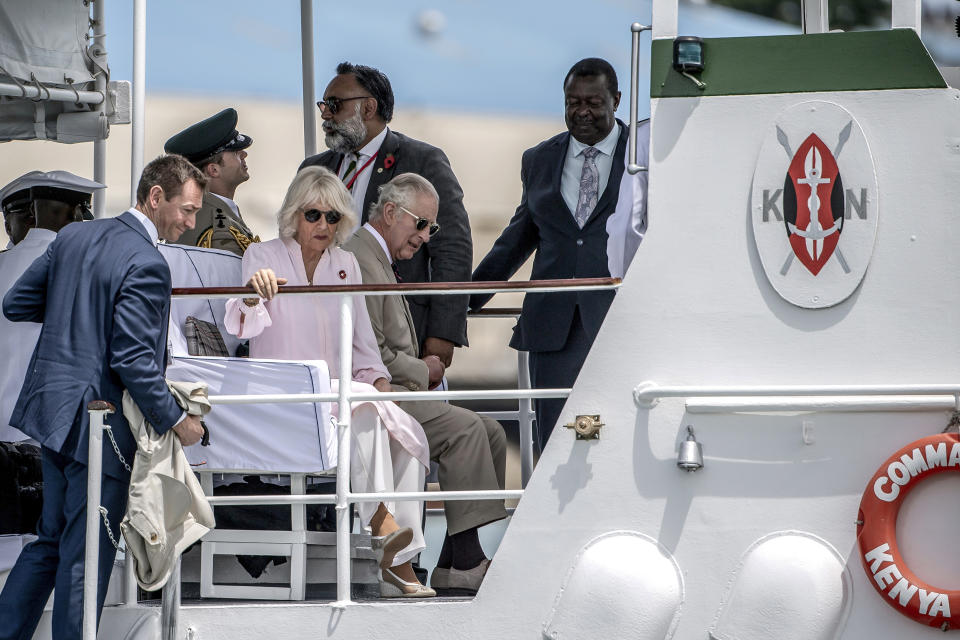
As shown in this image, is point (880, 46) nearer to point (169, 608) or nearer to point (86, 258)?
point (86, 258)

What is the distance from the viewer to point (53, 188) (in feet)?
18.0

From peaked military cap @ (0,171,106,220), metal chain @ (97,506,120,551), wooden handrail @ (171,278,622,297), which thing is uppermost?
peaked military cap @ (0,171,106,220)

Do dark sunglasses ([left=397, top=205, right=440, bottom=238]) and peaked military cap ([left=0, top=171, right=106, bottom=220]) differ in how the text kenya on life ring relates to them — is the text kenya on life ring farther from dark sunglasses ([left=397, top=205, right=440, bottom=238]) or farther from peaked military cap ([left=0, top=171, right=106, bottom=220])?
peaked military cap ([left=0, top=171, right=106, bottom=220])

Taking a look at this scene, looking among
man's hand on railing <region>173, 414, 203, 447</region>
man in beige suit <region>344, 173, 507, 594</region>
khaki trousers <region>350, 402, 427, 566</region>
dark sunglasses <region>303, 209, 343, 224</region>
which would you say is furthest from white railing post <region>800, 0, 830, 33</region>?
man's hand on railing <region>173, 414, 203, 447</region>

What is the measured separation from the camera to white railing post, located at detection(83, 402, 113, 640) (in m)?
4.17

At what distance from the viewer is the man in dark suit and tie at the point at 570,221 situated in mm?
5574

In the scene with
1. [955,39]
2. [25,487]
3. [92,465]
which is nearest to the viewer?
[92,465]

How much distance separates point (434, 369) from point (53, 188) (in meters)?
1.68

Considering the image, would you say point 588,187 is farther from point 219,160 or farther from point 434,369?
point 219,160

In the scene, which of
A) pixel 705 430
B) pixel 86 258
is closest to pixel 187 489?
pixel 86 258

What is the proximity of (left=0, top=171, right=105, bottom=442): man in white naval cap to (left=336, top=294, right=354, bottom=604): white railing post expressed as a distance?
4.53 ft

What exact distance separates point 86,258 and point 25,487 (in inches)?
44.2

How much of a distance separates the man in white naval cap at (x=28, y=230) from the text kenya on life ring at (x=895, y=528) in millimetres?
3082

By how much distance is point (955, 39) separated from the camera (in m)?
4.58
